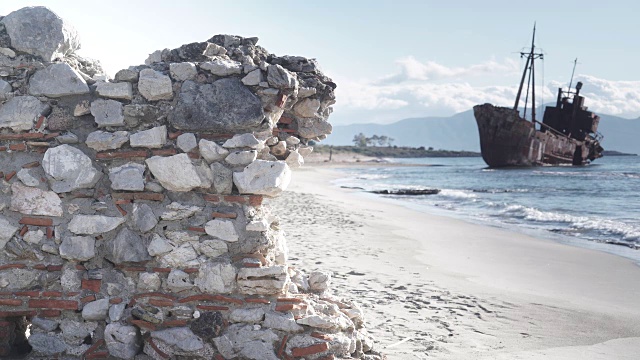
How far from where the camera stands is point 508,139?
5312 centimetres

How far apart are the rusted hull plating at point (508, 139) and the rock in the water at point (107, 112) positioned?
50.7m

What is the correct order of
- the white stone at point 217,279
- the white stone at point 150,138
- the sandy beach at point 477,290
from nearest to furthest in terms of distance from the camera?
the white stone at point 217,279 → the white stone at point 150,138 → the sandy beach at point 477,290

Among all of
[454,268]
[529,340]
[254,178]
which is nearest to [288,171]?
[254,178]

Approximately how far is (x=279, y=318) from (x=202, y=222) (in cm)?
86

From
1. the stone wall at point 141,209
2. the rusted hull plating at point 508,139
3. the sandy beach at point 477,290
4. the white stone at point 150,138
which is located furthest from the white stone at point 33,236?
the rusted hull plating at point 508,139

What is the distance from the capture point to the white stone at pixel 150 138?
420cm

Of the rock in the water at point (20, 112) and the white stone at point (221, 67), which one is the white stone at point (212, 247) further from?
the rock in the water at point (20, 112)

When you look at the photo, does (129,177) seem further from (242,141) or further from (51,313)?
(51,313)

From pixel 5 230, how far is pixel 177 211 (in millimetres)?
1263

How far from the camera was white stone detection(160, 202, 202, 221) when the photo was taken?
4160mm

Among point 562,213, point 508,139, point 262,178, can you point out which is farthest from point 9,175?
point 508,139

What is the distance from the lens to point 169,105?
426 centimetres

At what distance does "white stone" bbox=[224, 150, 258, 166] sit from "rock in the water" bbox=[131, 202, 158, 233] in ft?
2.18

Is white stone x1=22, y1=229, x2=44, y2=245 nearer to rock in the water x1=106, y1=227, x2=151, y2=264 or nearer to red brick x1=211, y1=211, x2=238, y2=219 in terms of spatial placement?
rock in the water x1=106, y1=227, x2=151, y2=264
